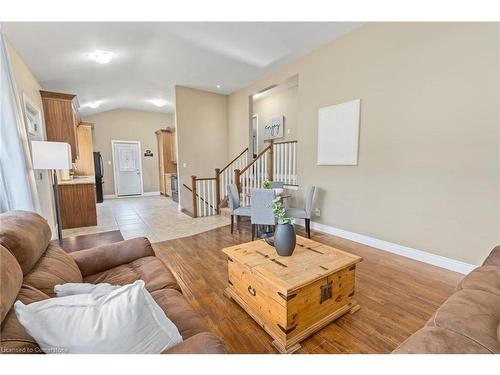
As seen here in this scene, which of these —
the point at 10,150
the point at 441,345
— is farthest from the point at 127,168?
the point at 441,345

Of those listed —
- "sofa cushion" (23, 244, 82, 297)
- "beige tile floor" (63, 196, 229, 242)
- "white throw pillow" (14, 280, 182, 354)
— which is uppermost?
"white throw pillow" (14, 280, 182, 354)

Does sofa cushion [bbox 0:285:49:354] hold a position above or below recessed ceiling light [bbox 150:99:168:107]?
below

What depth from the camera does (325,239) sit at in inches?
144

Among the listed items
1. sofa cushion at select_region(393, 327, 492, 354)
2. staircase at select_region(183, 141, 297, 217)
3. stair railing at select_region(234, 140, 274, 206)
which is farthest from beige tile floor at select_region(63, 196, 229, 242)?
sofa cushion at select_region(393, 327, 492, 354)

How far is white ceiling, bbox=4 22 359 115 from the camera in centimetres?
276

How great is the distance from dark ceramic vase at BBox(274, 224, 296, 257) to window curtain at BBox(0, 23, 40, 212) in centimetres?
236

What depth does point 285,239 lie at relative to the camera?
1870 mm

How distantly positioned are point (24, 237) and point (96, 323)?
0.89m

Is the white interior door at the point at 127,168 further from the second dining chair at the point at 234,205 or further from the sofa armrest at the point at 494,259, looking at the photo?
the sofa armrest at the point at 494,259

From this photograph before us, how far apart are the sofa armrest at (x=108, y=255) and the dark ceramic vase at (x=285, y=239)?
1130 millimetres

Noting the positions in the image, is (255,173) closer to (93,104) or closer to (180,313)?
(180,313)

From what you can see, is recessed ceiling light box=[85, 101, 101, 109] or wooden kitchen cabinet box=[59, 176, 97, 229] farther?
recessed ceiling light box=[85, 101, 101, 109]

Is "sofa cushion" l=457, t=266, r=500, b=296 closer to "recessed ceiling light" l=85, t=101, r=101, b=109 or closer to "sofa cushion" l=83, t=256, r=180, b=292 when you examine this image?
"sofa cushion" l=83, t=256, r=180, b=292

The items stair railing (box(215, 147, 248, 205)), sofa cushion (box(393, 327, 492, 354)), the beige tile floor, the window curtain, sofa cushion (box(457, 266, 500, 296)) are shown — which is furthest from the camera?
stair railing (box(215, 147, 248, 205))
